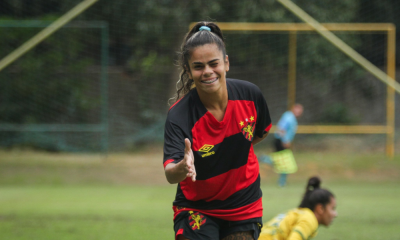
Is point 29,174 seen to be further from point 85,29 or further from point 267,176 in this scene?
point 267,176

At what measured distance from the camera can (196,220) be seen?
10.3 ft

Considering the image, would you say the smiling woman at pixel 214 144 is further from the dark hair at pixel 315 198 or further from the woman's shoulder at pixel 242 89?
the dark hair at pixel 315 198

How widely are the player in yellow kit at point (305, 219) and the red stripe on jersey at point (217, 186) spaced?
3.22ft

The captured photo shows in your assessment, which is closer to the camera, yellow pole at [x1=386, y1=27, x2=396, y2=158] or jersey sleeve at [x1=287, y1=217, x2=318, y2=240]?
jersey sleeve at [x1=287, y1=217, x2=318, y2=240]

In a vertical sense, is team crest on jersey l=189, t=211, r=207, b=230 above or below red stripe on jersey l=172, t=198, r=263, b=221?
below

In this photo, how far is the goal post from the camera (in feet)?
43.0

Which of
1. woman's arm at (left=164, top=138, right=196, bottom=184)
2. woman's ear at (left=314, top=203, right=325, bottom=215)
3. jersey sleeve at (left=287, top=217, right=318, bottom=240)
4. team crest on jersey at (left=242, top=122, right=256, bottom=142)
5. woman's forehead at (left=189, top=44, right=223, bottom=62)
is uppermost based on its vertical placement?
woman's forehead at (left=189, top=44, right=223, bottom=62)

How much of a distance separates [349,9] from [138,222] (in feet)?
35.8

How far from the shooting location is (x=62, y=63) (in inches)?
554

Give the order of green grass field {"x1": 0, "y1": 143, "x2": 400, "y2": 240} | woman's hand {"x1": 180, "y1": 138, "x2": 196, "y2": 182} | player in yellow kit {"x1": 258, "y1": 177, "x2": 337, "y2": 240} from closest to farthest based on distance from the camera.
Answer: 1. woman's hand {"x1": 180, "y1": 138, "x2": 196, "y2": 182}
2. player in yellow kit {"x1": 258, "y1": 177, "x2": 337, "y2": 240}
3. green grass field {"x1": 0, "y1": 143, "x2": 400, "y2": 240}

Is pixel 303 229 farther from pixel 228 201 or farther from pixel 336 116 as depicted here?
pixel 336 116

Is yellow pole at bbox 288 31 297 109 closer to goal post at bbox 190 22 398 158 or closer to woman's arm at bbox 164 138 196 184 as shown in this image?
goal post at bbox 190 22 398 158

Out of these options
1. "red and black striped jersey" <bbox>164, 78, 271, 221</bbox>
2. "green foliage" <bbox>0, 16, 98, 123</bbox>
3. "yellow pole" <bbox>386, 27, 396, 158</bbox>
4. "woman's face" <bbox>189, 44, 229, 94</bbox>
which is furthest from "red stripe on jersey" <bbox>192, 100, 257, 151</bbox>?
"green foliage" <bbox>0, 16, 98, 123</bbox>

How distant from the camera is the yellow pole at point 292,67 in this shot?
13.6 metres
